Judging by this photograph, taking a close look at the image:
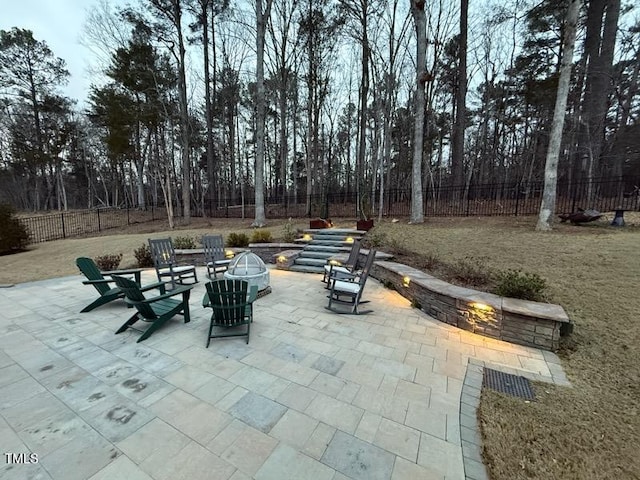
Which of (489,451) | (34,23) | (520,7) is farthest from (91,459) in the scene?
(34,23)

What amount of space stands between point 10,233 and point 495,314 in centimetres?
1603

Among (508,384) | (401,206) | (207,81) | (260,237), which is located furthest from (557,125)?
(207,81)

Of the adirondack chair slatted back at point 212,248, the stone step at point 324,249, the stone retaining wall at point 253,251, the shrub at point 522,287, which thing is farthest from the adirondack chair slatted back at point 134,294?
the shrub at point 522,287

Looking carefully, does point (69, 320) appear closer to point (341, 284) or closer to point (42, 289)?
point (42, 289)

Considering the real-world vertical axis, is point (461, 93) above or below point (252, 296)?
above

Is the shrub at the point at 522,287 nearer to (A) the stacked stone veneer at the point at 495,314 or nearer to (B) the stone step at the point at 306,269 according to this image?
(A) the stacked stone veneer at the point at 495,314

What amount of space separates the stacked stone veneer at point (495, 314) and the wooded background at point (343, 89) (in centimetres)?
633

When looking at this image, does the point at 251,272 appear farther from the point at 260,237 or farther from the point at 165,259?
the point at 260,237

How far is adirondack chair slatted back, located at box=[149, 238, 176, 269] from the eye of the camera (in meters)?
5.88

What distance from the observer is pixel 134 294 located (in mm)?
3539

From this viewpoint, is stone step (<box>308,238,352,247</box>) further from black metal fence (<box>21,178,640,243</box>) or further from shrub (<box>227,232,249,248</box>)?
black metal fence (<box>21,178,640,243</box>)

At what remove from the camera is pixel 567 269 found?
5.12m

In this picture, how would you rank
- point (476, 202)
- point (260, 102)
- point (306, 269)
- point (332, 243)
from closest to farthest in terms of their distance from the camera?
point (306, 269), point (332, 243), point (260, 102), point (476, 202)

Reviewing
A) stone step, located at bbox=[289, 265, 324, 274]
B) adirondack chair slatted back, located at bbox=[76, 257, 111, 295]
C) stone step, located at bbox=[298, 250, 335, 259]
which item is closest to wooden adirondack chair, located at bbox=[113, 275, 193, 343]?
adirondack chair slatted back, located at bbox=[76, 257, 111, 295]
